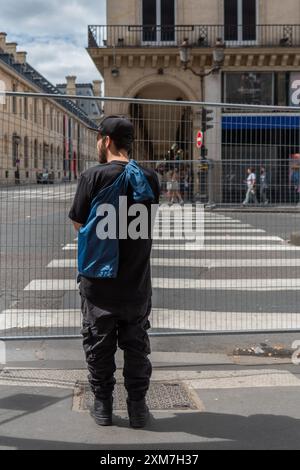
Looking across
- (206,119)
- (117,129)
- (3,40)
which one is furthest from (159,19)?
(3,40)

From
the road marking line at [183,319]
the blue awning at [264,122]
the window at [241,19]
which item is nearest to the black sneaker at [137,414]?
the road marking line at [183,319]

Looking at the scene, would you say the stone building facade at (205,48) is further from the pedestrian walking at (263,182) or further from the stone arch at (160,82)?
the pedestrian walking at (263,182)

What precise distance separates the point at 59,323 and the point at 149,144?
2.23 meters

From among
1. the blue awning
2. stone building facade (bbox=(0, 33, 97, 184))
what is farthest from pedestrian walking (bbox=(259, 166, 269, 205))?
stone building facade (bbox=(0, 33, 97, 184))

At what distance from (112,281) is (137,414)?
90 centimetres

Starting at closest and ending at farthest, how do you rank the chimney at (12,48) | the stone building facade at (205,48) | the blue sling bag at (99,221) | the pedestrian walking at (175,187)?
the blue sling bag at (99,221) < the pedestrian walking at (175,187) < the stone building facade at (205,48) < the chimney at (12,48)

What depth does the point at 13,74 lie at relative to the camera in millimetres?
55844

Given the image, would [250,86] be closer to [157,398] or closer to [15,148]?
[15,148]

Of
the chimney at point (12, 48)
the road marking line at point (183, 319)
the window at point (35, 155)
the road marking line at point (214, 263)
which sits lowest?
the road marking line at point (183, 319)

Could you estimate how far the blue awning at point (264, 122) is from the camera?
21.6ft

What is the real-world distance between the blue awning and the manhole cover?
3103 millimetres

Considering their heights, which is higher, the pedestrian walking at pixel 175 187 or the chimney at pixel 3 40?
the chimney at pixel 3 40
